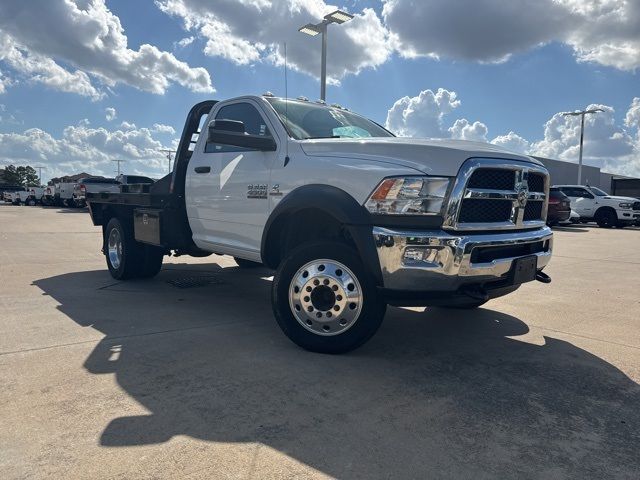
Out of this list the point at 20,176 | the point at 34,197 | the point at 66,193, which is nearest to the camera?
the point at 66,193

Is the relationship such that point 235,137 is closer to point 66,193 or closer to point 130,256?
point 130,256

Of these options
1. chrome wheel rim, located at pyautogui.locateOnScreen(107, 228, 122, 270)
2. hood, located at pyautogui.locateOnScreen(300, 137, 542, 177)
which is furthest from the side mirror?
chrome wheel rim, located at pyautogui.locateOnScreen(107, 228, 122, 270)

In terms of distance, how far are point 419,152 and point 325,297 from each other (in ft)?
4.07

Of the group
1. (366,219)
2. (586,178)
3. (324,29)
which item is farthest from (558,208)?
(586,178)

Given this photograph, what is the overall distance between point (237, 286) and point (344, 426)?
13.5 feet

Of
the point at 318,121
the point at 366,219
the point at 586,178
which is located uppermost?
the point at 586,178

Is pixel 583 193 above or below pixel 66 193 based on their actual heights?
above

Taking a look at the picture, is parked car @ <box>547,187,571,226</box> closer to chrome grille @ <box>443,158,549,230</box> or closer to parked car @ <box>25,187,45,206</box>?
chrome grille @ <box>443,158,549,230</box>

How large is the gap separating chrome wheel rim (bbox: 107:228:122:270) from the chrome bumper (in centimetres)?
467

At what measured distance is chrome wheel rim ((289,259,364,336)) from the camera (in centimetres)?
358

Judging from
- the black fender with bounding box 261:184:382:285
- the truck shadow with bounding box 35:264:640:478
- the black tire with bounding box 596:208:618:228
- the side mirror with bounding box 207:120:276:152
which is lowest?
the truck shadow with bounding box 35:264:640:478

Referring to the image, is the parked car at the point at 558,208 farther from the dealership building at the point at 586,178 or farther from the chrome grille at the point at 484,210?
the dealership building at the point at 586,178

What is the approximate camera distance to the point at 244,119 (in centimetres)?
505

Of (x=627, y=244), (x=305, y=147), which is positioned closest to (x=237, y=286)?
(x=305, y=147)
